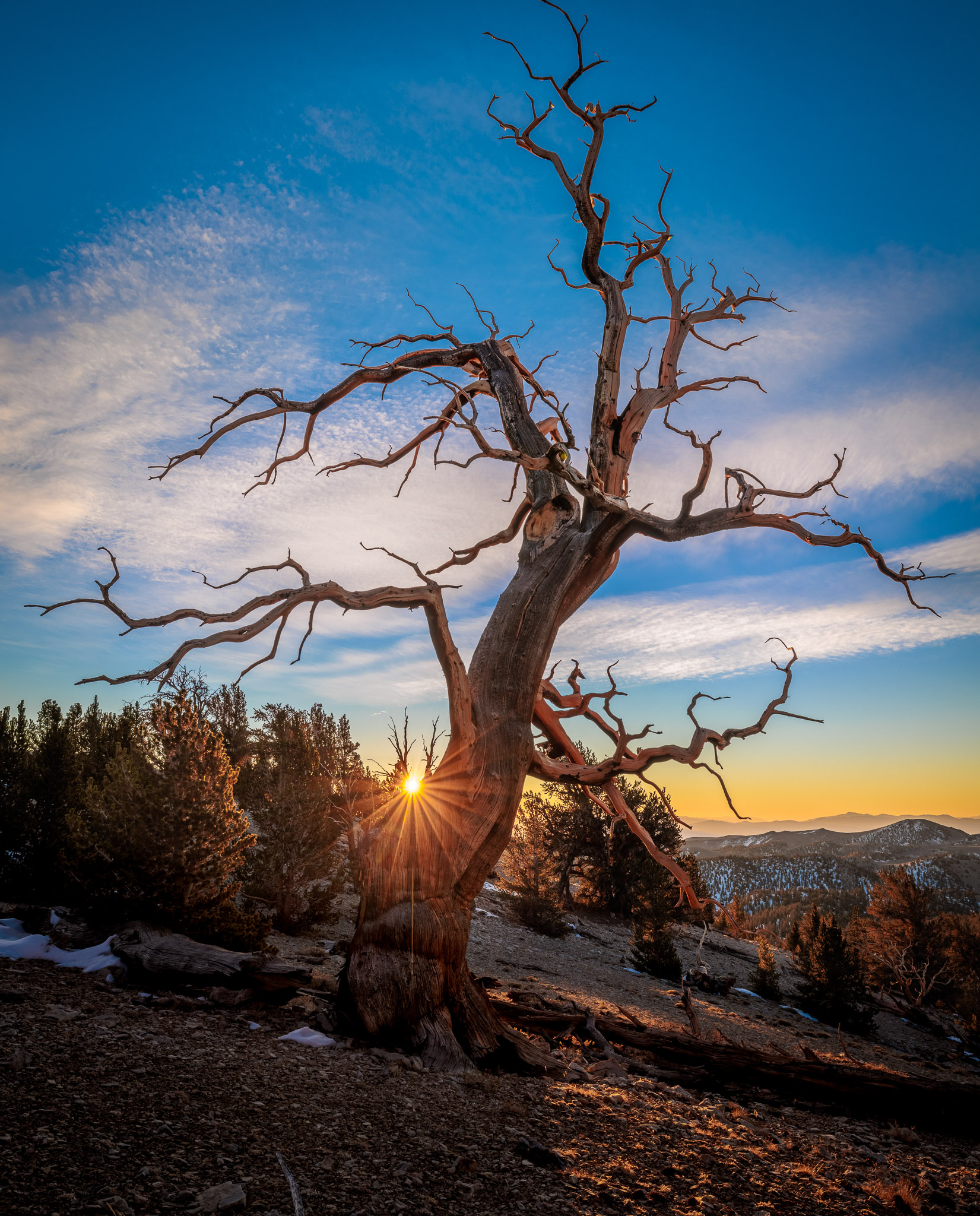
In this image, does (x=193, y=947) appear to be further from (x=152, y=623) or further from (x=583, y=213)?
(x=583, y=213)

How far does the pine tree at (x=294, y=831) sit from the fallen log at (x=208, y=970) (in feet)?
16.0

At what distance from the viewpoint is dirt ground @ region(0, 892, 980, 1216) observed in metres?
2.50

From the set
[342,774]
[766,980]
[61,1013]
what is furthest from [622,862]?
[61,1013]

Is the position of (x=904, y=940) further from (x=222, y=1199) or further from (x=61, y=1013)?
(x=222, y=1199)

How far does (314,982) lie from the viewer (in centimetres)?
578

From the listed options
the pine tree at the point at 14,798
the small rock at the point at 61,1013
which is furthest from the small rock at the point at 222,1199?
the pine tree at the point at 14,798

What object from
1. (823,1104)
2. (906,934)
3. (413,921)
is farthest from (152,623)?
(906,934)

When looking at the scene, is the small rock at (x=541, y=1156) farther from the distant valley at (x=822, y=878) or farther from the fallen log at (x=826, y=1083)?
the distant valley at (x=822, y=878)

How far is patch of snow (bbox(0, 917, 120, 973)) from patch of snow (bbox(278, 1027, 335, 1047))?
2093 mm

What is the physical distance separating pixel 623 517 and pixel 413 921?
3.82 metres

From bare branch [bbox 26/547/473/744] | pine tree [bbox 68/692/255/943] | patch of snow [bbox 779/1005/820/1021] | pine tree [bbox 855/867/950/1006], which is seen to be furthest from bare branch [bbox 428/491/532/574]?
pine tree [bbox 855/867/950/1006]

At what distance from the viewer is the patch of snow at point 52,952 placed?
5.55 m

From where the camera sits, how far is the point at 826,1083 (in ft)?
18.5

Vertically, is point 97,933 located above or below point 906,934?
above
